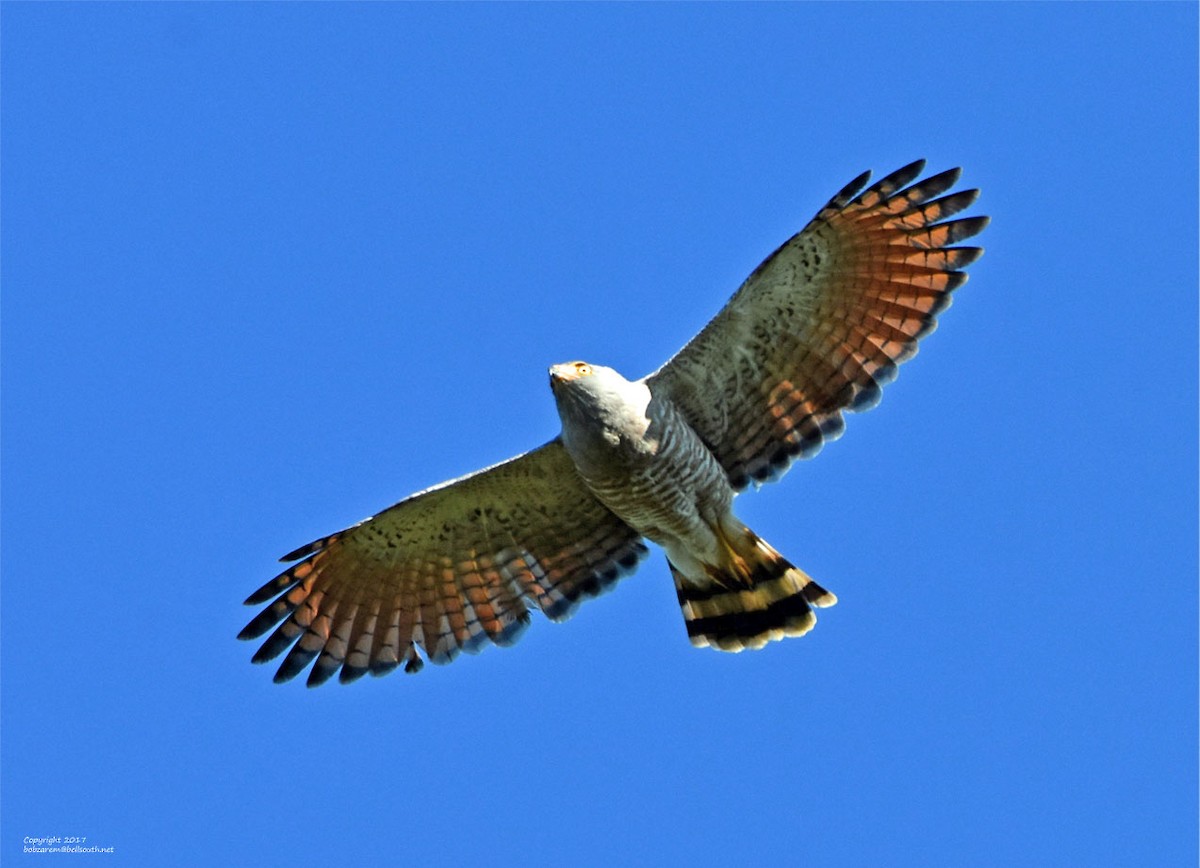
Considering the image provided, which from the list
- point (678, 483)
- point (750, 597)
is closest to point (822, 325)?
point (678, 483)

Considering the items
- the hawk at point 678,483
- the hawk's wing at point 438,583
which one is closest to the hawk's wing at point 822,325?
the hawk at point 678,483

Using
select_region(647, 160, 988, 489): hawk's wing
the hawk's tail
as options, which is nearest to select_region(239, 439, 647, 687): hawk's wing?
the hawk's tail

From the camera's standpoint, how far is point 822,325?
1284 centimetres

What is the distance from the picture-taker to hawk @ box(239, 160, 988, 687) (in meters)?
12.5

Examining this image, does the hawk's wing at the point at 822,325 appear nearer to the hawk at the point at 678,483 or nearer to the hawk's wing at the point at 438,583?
the hawk at the point at 678,483

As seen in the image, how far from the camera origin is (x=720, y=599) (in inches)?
532

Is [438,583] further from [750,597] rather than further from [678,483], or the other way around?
[750,597]

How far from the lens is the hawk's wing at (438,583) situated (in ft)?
44.1

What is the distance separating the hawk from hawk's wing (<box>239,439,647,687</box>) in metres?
0.01

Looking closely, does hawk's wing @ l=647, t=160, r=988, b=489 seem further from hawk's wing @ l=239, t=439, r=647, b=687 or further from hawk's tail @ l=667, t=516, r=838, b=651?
hawk's wing @ l=239, t=439, r=647, b=687

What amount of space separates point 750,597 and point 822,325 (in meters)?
2.09

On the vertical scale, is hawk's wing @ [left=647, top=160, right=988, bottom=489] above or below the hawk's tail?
above

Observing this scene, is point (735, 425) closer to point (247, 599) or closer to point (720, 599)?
point (720, 599)

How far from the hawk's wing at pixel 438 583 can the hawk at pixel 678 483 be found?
0.01 meters
